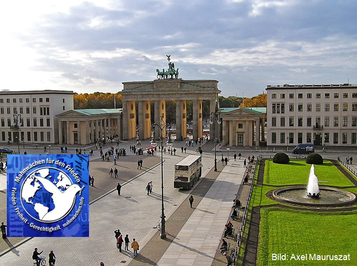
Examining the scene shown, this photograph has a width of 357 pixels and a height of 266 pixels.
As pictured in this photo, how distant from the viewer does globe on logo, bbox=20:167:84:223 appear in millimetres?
15281

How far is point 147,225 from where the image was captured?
3503 centimetres

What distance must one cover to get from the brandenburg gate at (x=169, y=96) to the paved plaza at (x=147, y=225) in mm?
49432

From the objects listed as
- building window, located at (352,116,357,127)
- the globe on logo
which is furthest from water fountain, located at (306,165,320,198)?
building window, located at (352,116,357,127)

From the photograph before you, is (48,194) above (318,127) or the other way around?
Result: above

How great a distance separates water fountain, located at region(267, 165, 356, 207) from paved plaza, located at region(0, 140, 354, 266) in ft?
17.7

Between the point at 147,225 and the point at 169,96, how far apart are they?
7513 centimetres

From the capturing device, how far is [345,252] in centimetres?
2630

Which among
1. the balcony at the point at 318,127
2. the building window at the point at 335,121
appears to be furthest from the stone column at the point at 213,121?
the building window at the point at 335,121

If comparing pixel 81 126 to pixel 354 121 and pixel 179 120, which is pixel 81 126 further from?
pixel 354 121

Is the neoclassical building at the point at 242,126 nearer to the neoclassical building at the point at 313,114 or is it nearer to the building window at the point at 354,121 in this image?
the neoclassical building at the point at 313,114

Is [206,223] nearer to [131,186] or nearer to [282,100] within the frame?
[131,186]

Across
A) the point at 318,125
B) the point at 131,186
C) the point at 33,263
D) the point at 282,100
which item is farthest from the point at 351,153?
the point at 33,263

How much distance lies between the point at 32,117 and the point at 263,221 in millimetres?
83211

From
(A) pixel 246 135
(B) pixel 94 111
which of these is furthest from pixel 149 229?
(B) pixel 94 111
